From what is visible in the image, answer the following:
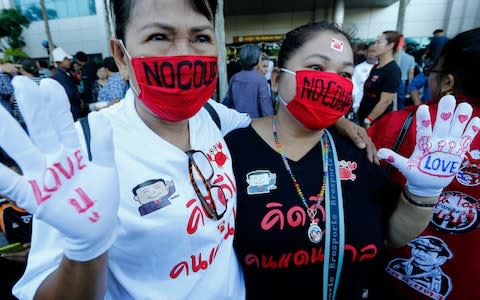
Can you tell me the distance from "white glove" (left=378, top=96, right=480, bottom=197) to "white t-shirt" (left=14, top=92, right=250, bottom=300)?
74cm

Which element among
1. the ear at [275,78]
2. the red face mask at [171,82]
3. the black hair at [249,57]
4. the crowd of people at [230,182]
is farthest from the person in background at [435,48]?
the black hair at [249,57]

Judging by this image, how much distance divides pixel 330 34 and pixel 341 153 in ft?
1.74

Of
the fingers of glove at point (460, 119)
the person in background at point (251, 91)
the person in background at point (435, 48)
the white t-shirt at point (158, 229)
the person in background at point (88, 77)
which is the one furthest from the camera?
the person in background at point (88, 77)

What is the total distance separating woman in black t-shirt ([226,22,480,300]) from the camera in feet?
3.69

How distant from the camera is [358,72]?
5.16 m

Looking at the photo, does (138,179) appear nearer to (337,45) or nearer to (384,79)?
(337,45)

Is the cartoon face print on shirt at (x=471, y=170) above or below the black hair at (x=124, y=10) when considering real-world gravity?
below

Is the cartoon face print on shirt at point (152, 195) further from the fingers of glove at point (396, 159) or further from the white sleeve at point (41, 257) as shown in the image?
the fingers of glove at point (396, 159)

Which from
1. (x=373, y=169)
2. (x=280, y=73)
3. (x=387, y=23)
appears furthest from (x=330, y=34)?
(x=387, y=23)

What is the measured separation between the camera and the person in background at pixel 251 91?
3.68 meters

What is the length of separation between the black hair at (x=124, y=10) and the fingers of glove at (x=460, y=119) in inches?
39.2

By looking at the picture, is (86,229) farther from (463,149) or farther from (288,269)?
(463,149)

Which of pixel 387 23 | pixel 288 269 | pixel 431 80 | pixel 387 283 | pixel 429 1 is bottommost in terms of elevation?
pixel 387 283

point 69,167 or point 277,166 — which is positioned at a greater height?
point 69,167
